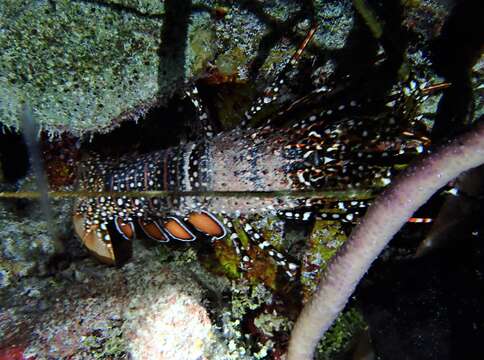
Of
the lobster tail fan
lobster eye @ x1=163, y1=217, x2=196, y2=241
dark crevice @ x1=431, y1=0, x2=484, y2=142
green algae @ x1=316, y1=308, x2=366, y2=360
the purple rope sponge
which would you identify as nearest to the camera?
the purple rope sponge

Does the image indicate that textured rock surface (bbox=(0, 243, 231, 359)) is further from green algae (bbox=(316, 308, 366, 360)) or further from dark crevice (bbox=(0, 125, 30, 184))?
dark crevice (bbox=(0, 125, 30, 184))

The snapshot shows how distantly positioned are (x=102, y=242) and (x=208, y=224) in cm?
109

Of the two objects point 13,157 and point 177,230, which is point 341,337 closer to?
point 177,230

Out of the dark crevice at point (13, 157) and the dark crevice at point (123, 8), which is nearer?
the dark crevice at point (123, 8)

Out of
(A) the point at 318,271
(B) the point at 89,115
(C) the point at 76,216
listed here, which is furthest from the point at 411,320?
(C) the point at 76,216

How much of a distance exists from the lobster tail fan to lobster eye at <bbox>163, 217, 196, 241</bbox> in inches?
18.7

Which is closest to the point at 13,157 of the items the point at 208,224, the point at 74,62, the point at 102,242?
the point at 102,242

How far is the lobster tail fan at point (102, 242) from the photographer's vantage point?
3.39 m

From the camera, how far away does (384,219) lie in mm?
1224

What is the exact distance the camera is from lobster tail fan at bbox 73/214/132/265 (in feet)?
11.1

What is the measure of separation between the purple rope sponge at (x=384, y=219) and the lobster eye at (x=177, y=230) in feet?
6.66

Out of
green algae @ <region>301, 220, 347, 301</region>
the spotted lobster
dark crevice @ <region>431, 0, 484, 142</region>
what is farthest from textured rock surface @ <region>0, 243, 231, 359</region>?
dark crevice @ <region>431, 0, 484, 142</region>

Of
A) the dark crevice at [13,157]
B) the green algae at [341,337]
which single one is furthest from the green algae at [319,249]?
the dark crevice at [13,157]

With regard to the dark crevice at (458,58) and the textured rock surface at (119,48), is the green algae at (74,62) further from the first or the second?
the dark crevice at (458,58)
